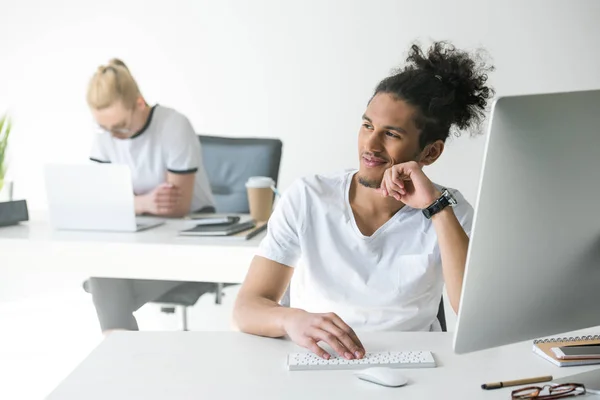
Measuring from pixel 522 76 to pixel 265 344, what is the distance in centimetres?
366

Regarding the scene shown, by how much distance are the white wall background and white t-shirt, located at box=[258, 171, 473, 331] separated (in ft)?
10.0

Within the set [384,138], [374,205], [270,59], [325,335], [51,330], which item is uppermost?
[270,59]

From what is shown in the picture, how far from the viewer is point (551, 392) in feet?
3.75

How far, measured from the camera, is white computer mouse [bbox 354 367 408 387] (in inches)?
46.8

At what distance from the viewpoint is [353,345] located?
131cm

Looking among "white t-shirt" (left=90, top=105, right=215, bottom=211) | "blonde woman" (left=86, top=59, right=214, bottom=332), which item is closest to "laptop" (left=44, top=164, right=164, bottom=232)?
"blonde woman" (left=86, top=59, right=214, bottom=332)

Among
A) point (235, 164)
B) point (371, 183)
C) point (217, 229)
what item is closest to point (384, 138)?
point (371, 183)

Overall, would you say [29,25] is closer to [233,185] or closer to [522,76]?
[233,185]

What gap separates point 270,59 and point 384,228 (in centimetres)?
324

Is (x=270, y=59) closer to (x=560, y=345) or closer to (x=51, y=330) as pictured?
(x=51, y=330)

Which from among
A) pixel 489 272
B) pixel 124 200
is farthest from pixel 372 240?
pixel 124 200

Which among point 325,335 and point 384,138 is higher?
point 384,138

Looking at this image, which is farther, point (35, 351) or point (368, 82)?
point (368, 82)

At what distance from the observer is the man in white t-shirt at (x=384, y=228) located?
158 centimetres
